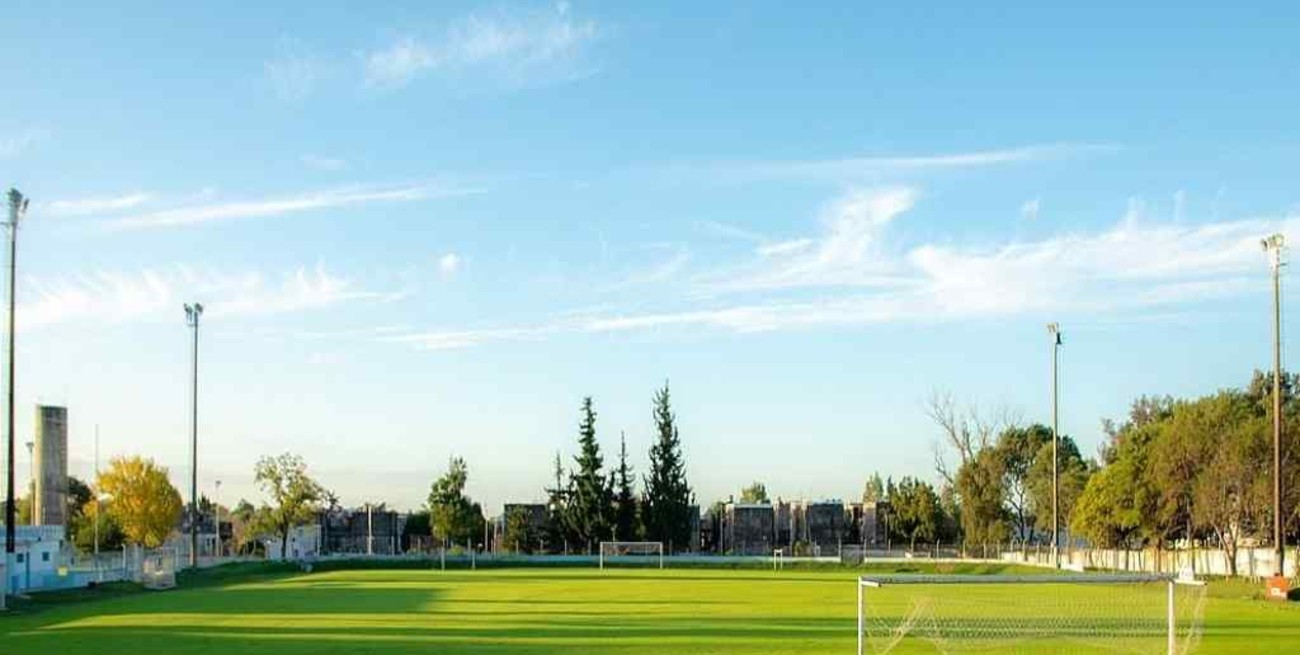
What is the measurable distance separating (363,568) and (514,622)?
1923 inches

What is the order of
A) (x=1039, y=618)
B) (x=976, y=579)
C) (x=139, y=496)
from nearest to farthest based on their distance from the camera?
(x=976, y=579) < (x=1039, y=618) < (x=139, y=496)

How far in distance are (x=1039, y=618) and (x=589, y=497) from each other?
219ft

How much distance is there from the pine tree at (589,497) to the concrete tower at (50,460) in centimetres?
3859

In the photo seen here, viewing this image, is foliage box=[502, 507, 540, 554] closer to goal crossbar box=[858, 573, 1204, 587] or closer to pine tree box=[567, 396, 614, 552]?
pine tree box=[567, 396, 614, 552]

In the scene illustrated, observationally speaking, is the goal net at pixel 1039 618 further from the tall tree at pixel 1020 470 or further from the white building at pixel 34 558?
the tall tree at pixel 1020 470

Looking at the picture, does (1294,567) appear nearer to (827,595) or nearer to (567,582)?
(827,595)

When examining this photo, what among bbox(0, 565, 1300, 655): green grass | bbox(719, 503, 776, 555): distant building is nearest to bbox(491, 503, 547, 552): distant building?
bbox(719, 503, 776, 555): distant building

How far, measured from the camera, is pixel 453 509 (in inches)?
3816

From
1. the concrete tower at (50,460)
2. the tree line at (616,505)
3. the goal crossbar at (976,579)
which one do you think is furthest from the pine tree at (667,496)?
the goal crossbar at (976,579)

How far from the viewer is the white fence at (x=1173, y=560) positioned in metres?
59.4

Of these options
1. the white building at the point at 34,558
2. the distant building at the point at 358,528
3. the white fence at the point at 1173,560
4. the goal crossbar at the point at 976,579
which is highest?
the goal crossbar at the point at 976,579

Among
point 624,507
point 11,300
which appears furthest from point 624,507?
point 11,300

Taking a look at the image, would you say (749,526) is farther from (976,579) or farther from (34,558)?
(976,579)

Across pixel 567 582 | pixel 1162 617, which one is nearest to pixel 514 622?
pixel 1162 617
